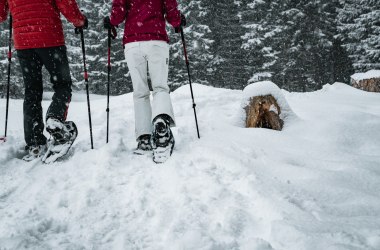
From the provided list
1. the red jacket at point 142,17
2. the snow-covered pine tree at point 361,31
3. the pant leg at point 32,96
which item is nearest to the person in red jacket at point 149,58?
the red jacket at point 142,17

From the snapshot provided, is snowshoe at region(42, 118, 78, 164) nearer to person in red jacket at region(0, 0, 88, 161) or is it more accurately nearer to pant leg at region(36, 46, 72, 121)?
person in red jacket at region(0, 0, 88, 161)

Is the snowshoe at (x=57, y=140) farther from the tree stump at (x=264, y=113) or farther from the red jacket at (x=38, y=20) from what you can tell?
the tree stump at (x=264, y=113)

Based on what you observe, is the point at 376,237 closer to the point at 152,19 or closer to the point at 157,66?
the point at 157,66

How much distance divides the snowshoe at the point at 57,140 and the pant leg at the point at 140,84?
36.5 inches

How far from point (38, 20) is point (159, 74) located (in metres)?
1.71

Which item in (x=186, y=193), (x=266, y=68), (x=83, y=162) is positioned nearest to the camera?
(x=186, y=193)

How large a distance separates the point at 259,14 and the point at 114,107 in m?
21.7

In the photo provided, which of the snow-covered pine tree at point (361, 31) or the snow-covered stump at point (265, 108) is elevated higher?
the snow-covered pine tree at point (361, 31)

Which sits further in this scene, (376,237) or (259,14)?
(259,14)

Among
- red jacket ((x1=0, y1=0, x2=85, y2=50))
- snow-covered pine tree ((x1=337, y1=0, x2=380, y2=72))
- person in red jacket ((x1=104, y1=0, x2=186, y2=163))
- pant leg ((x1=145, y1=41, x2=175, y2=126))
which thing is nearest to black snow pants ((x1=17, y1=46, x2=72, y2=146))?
red jacket ((x1=0, y1=0, x2=85, y2=50))

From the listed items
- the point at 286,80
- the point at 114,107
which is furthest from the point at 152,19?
the point at 286,80

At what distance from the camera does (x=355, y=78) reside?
13000mm

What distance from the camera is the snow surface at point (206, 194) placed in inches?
87.0

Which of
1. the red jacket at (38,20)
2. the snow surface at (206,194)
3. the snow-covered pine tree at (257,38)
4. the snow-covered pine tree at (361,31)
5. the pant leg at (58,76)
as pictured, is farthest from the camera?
the snow-covered pine tree at (257,38)
